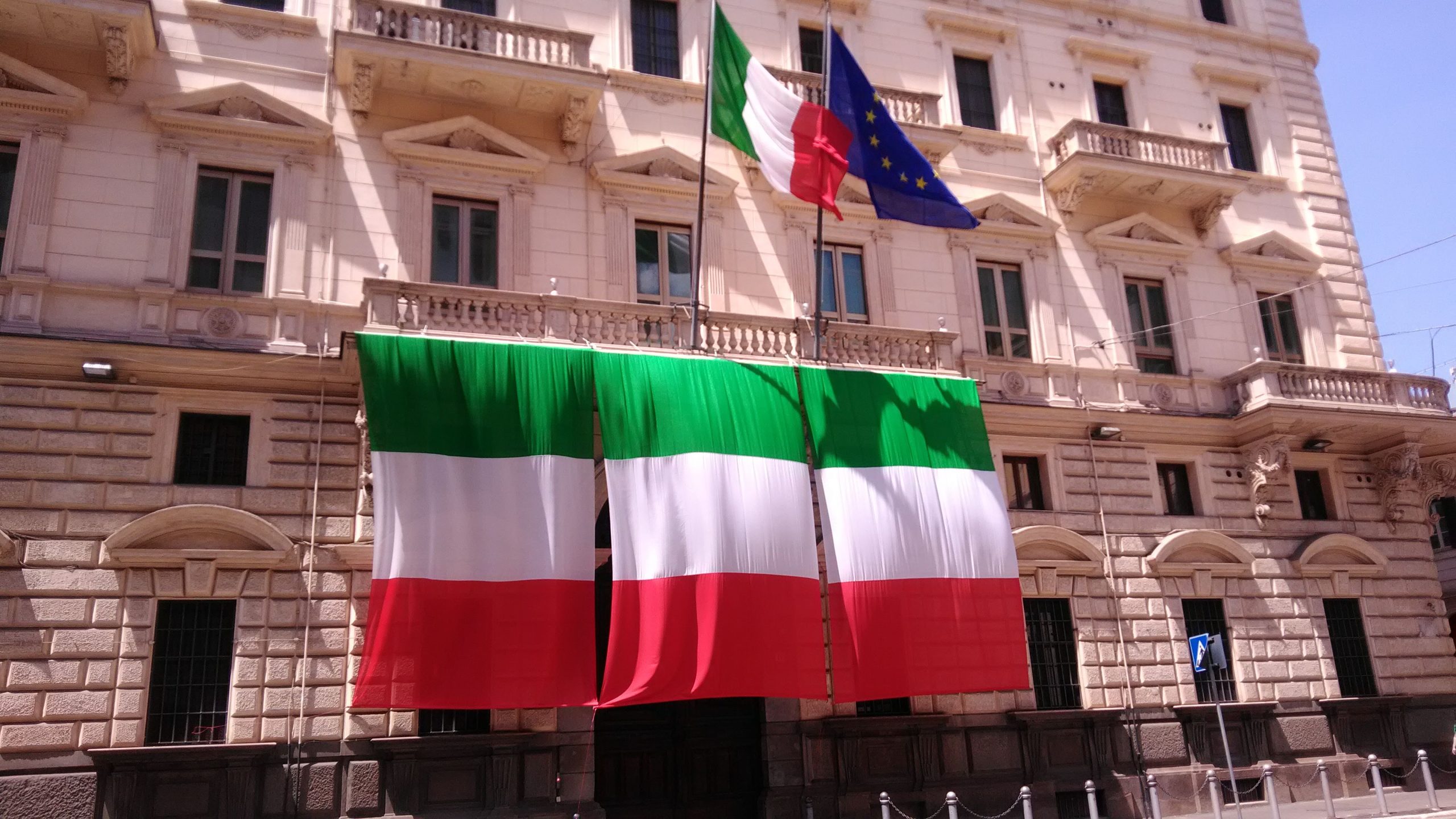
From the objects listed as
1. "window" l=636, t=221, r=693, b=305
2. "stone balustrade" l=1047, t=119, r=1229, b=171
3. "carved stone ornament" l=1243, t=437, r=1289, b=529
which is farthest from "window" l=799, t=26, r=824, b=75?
"carved stone ornament" l=1243, t=437, r=1289, b=529

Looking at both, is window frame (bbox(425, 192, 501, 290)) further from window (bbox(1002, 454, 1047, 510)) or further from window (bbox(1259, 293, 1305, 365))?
window (bbox(1259, 293, 1305, 365))

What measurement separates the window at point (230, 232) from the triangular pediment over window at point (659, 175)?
5.82 m

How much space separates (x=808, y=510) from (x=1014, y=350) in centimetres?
732

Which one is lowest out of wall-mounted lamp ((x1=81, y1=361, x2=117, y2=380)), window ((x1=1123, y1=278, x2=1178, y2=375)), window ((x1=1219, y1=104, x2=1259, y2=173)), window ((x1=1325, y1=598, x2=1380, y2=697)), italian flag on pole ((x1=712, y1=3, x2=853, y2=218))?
window ((x1=1325, y1=598, x2=1380, y2=697))

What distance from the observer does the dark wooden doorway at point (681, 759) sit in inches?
702

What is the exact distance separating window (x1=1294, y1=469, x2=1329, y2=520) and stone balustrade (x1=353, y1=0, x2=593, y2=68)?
56.6 feet

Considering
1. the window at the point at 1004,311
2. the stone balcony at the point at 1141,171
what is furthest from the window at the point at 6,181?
the stone balcony at the point at 1141,171

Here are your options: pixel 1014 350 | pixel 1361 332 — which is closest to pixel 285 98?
pixel 1014 350

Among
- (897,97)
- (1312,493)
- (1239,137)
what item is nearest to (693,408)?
(897,97)

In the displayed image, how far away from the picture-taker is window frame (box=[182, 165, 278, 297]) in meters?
17.7

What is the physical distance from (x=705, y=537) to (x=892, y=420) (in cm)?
427

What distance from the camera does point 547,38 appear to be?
1984 cm

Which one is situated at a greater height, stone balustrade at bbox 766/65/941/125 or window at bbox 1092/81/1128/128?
window at bbox 1092/81/1128/128

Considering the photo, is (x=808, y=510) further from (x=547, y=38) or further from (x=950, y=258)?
(x=547, y=38)
